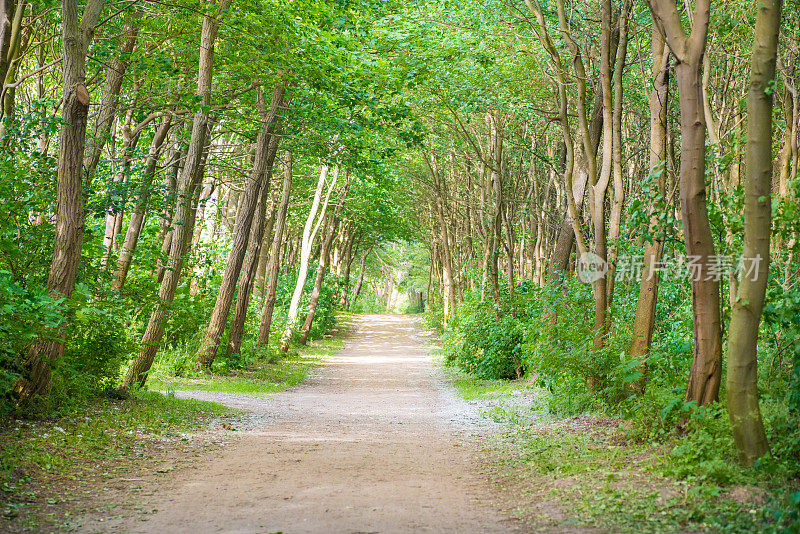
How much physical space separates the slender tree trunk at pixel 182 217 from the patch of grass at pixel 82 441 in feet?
2.46

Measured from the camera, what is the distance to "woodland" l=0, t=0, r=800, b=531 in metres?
6.56

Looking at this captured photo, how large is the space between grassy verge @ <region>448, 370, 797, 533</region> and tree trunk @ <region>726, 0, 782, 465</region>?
33 centimetres

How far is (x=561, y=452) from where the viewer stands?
8.05 meters

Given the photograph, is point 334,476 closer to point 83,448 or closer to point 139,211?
point 83,448

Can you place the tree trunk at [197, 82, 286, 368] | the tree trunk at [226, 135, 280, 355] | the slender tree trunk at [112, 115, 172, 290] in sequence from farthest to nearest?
the tree trunk at [226, 135, 280, 355], the tree trunk at [197, 82, 286, 368], the slender tree trunk at [112, 115, 172, 290]

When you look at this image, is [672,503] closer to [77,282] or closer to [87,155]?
[77,282]

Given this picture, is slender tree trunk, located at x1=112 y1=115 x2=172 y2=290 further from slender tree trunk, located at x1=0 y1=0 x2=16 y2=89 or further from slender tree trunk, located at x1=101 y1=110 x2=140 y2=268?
slender tree trunk, located at x1=0 y1=0 x2=16 y2=89

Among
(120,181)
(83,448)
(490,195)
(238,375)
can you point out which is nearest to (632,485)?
(83,448)

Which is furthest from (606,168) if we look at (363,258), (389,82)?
(363,258)

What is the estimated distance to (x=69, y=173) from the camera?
880 centimetres

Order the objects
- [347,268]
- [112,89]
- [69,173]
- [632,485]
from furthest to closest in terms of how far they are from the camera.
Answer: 1. [347,268]
2. [112,89]
3. [69,173]
4. [632,485]

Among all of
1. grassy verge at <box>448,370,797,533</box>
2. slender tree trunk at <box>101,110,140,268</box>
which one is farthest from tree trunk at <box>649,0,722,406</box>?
slender tree trunk at <box>101,110,140,268</box>

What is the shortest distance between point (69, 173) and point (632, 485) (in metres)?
7.23

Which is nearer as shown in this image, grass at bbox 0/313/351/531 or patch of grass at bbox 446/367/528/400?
grass at bbox 0/313/351/531
